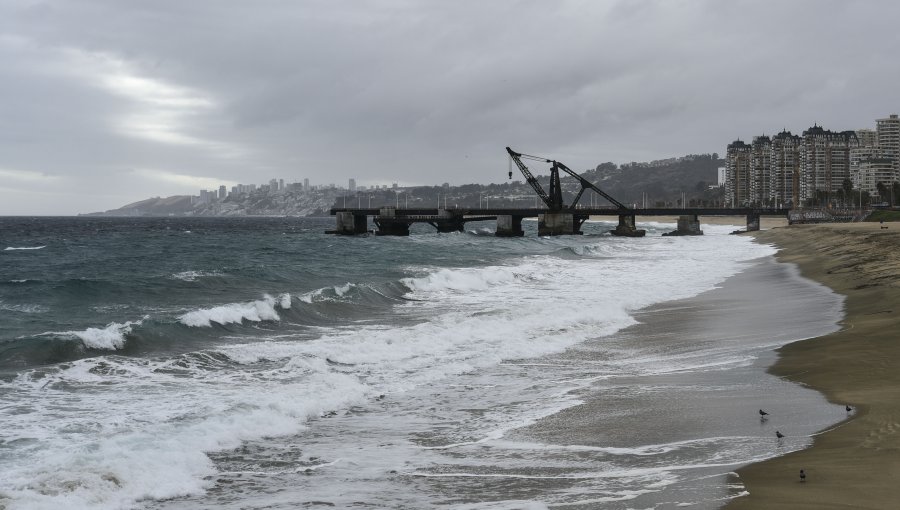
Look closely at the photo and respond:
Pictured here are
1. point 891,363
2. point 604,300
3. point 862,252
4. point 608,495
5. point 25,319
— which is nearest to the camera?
point 608,495

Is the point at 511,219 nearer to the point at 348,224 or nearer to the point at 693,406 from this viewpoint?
the point at 348,224

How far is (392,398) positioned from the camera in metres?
14.5

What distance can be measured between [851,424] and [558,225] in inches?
3807

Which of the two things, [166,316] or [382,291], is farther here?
[382,291]

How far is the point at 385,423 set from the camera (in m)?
12.7

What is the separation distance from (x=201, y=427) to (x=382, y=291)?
68.1 feet

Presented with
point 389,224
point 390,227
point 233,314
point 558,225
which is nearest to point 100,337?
point 233,314

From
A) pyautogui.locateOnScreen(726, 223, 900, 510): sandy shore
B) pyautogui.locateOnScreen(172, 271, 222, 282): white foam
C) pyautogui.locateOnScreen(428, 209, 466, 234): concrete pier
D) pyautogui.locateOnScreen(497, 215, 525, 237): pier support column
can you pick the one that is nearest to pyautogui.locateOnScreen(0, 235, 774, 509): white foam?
pyautogui.locateOnScreen(726, 223, 900, 510): sandy shore

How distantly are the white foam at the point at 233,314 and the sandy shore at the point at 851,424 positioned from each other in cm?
1444

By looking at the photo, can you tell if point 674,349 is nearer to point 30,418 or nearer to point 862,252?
point 30,418

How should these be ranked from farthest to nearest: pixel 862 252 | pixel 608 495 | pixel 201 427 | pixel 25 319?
pixel 862 252, pixel 25 319, pixel 201 427, pixel 608 495

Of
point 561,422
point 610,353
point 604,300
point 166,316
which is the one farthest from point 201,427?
point 604,300

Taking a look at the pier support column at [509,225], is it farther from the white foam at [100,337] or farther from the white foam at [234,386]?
the white foam at [100,337]

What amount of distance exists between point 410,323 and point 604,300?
851 centimetres
